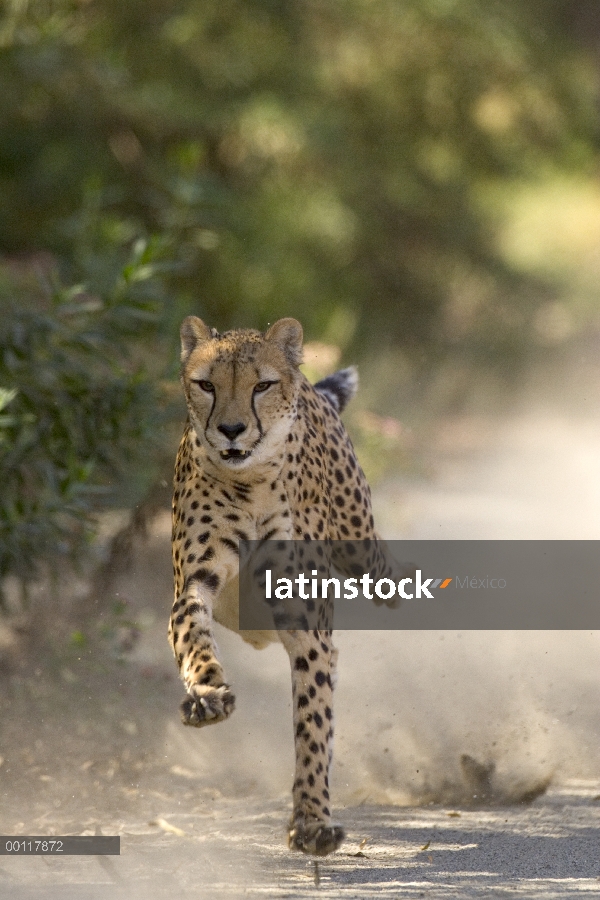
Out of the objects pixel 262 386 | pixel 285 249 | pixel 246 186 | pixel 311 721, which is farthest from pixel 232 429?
pixel 246 186

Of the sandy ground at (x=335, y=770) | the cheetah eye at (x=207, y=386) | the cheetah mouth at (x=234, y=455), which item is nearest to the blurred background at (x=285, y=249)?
the sandy ground at (x=335, y=770)

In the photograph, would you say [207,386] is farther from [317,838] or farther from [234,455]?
[317,838]

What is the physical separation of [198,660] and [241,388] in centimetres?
70

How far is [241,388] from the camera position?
3.54m

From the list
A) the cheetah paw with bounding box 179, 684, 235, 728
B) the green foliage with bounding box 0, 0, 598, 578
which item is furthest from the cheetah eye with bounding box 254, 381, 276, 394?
the green foliage with bounding box 0, 0, 598, 578

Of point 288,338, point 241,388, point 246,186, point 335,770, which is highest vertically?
point 246,186

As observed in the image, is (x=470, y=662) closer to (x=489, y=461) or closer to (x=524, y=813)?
(x=524, y=813)

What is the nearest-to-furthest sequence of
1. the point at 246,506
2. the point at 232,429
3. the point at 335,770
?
1. the point at 232,429
2. the point at 246,506
3. the point at 335,770

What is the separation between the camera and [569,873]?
4449mm

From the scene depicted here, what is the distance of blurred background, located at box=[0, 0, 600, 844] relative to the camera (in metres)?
6.97

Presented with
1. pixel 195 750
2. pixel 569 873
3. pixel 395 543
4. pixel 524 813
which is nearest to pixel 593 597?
pixel 395 543

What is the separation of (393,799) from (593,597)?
3.20m

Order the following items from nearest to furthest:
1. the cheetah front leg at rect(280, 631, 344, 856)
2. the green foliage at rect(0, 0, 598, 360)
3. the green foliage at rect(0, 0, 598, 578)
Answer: the cheetah front leg at rect(280, 631, 344, 856), the green foliage at rect(0, 0, 598, 578), the green foliage at rect(0, 0, 598, 360)

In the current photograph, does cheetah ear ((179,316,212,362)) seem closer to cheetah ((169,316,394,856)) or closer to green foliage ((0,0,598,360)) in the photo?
cheetah ((169,316,394,856))
